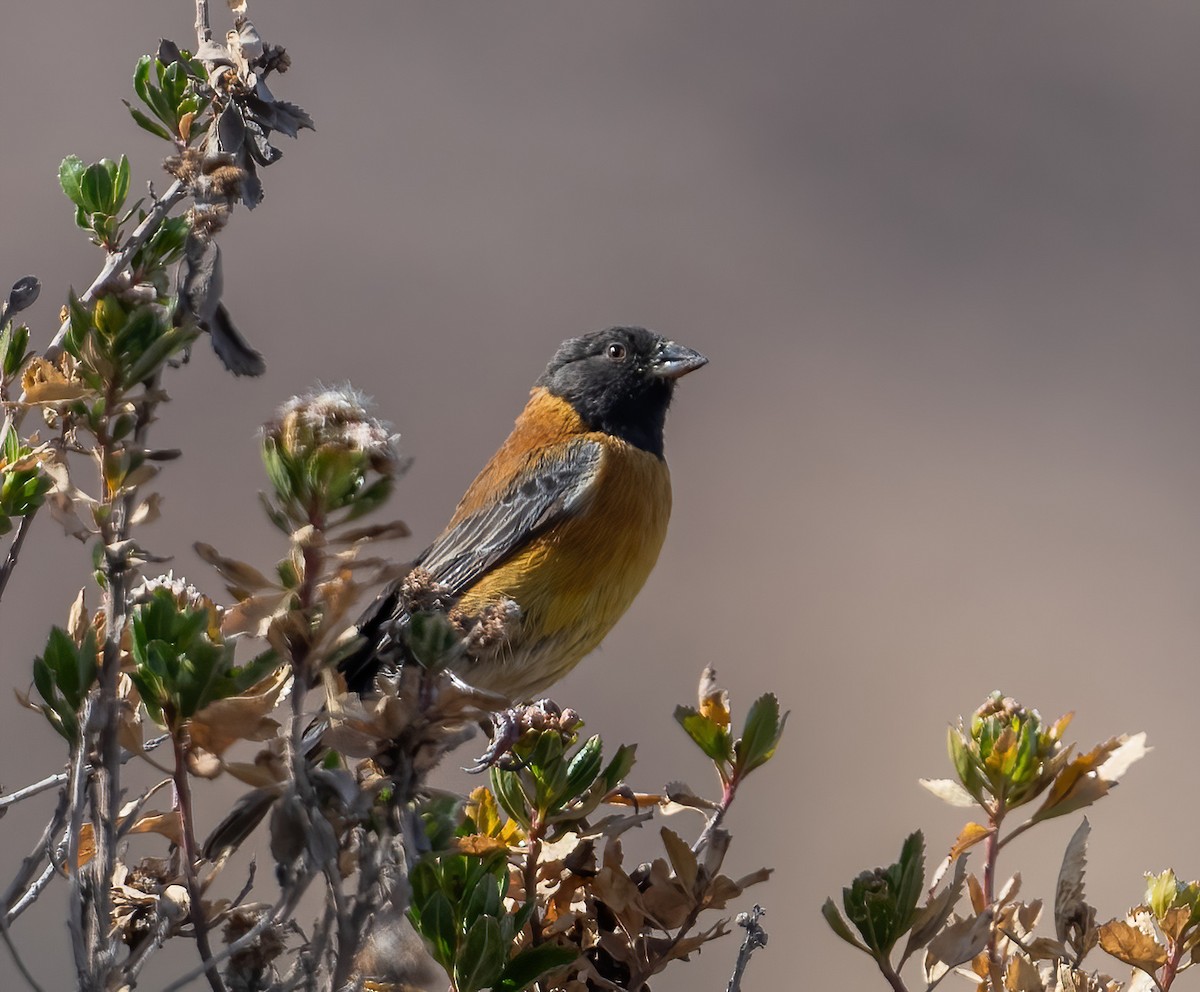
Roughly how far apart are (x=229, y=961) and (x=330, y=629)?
0.34 m

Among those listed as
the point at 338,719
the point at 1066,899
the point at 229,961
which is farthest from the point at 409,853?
the point at 1066,899

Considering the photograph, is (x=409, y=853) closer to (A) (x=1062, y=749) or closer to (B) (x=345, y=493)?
(B) (x=345, y=493)

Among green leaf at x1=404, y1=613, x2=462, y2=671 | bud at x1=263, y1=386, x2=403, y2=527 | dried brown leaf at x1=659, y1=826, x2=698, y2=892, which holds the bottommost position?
dried brown leaf at x1=659, y1=826, x2=698, y2=892

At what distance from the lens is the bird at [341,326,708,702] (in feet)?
10.9

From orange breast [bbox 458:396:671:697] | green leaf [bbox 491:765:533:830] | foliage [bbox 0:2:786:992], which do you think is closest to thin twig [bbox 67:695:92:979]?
foliage [bbox 0:2:786:992]

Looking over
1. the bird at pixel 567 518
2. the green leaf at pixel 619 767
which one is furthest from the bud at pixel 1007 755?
the bird at pixel 567 518

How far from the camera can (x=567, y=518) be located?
3.55m

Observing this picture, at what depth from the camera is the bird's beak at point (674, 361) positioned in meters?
4.01

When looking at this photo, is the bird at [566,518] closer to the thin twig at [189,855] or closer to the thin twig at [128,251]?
the thin twig at [128,251]

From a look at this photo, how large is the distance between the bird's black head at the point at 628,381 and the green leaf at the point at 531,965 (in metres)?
2.69

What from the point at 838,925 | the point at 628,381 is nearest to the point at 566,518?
the point at 628,381

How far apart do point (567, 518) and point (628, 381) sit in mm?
715

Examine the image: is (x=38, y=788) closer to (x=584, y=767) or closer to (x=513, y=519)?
(x=584, y=767)

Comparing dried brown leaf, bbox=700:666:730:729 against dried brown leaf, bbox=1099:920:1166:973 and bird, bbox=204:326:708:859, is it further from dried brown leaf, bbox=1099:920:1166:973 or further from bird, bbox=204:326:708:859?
bird, bbox=204:326:708:859
